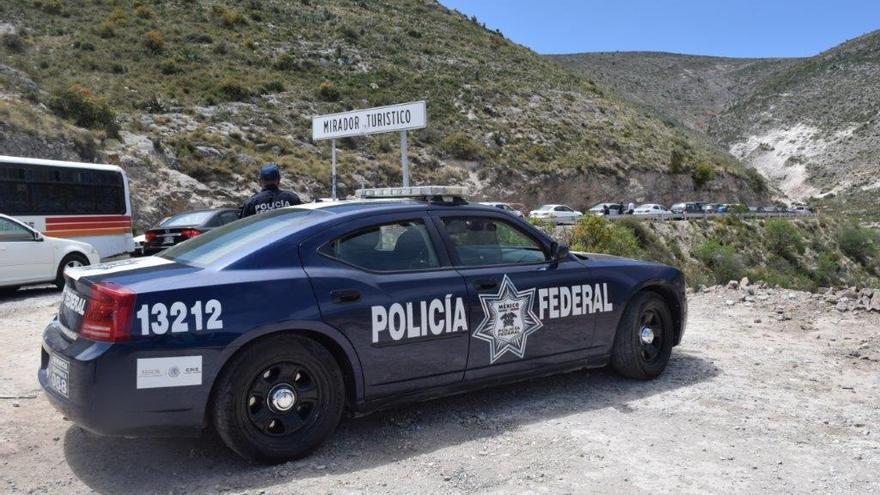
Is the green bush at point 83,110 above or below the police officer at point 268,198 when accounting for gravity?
above

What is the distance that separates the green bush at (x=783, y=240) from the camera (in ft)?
113

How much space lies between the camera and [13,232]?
1149 centimetres

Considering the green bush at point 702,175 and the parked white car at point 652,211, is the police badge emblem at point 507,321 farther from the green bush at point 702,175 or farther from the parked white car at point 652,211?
the green bush at point 702,175

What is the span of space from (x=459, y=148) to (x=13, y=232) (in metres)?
28.8

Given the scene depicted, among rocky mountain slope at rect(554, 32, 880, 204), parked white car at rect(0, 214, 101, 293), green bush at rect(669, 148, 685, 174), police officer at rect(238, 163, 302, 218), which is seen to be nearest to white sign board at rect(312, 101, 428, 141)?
police officer at rect(238, 163, 302, 218)

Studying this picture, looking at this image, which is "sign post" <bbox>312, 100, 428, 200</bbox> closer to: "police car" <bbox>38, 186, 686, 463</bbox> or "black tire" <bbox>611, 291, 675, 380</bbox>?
"black tire" <bbox>611, 291, 675, 380</bbox>

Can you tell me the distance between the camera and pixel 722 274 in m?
23.0

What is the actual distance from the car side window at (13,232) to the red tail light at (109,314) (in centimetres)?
905

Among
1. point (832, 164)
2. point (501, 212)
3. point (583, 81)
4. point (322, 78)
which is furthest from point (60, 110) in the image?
point (832, 164)

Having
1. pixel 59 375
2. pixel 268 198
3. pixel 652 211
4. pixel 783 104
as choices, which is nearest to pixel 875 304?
pixel 268 198

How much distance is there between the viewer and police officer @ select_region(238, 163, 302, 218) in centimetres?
687

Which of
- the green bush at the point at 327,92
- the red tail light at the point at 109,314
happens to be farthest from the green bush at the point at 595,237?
Result: the green bush at the point at 327,92

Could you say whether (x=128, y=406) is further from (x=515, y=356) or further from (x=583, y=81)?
(x=583, y=81)

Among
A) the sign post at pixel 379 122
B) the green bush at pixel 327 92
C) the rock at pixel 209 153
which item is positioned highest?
the green bush at pixel 327 92
